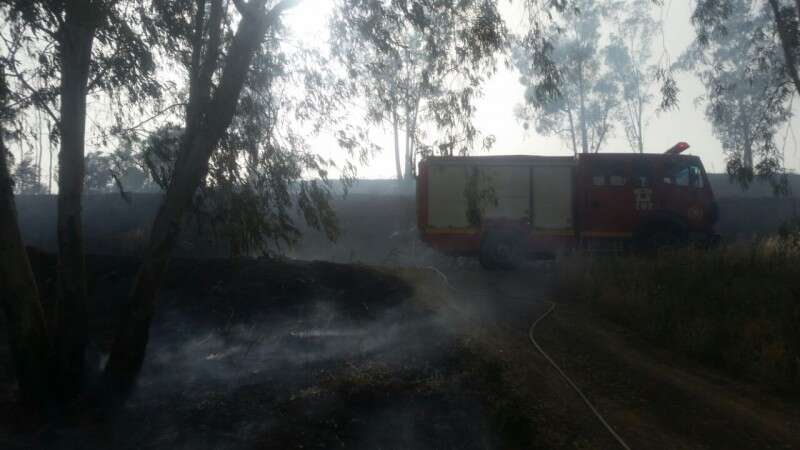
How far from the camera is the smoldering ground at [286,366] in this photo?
259 inches

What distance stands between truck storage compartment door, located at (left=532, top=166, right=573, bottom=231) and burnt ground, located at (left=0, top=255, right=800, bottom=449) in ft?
13.8

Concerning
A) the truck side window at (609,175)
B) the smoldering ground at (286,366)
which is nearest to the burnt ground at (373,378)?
the smoldering ground at (286,366)

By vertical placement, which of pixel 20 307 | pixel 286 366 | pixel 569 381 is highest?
pixel 20 307

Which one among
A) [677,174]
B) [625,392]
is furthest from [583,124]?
[625,392]

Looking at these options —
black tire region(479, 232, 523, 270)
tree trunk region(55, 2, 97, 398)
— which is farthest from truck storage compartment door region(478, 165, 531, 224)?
tree trunk region(55, 2, 97, 398)

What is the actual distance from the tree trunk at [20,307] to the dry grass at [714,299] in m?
8.28

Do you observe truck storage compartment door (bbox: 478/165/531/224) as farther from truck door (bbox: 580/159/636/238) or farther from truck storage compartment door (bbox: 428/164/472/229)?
truck door (bbox: 580/159/636/238)

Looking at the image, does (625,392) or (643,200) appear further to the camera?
(643,200)

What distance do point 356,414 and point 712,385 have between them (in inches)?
175

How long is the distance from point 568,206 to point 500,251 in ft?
6.30

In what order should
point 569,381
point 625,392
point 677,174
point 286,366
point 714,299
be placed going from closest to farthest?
point 625,392, point 569,381, point 286,366, point 714,299, point 677,174

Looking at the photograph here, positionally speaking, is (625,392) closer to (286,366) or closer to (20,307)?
(286,366)

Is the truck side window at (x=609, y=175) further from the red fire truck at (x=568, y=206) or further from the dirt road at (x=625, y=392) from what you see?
the dirt road at (x=625, y=392)

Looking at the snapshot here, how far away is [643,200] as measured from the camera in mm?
16344
